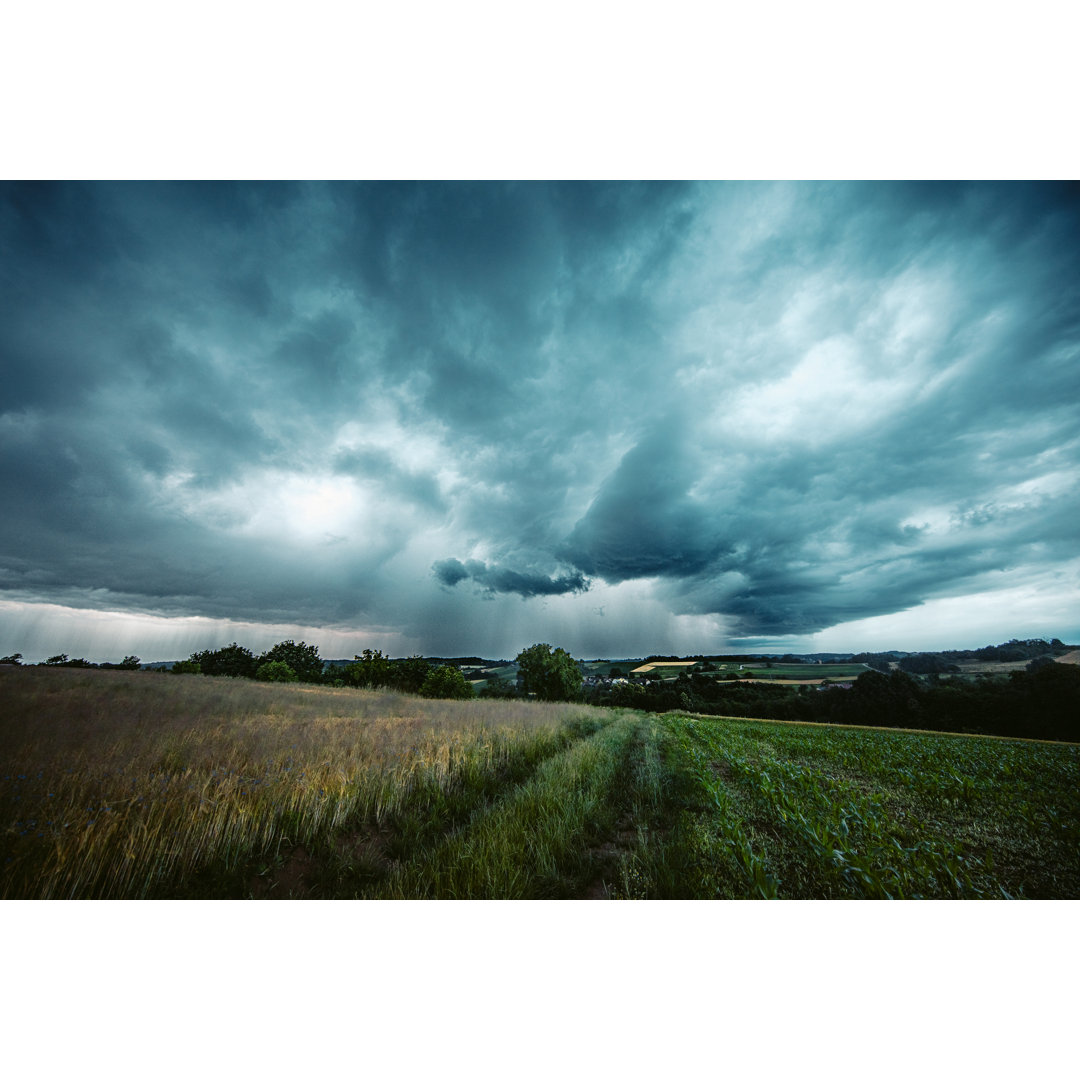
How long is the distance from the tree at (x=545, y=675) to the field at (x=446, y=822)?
36.2m

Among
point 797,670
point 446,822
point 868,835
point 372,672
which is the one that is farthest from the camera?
point 797,670

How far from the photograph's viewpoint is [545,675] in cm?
4362

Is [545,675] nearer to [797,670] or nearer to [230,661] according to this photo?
[797,670]

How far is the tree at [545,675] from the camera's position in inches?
1718

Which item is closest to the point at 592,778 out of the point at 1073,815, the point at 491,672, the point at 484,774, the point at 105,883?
the point at 484,774

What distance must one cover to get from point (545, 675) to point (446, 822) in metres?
40.1

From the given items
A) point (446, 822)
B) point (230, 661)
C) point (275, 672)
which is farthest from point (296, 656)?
point (446, 822)

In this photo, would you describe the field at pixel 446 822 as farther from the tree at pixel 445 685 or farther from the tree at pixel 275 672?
the tree at pixel 275 672

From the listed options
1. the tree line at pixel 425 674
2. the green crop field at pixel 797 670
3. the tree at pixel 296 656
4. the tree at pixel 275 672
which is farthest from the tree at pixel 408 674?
the green crop field at pixel 797 670

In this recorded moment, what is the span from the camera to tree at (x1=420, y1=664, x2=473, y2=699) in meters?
33.8

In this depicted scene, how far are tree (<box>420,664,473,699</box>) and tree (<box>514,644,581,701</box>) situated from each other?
9511 mm

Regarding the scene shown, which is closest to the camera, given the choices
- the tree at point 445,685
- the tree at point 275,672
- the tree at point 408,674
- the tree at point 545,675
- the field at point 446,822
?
the field at point 446,822

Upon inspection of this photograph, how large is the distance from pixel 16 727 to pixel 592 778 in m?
9.00

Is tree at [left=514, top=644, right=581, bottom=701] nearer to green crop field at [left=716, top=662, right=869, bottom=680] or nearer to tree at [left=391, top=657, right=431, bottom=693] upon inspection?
tree at [left=391, top=657, right=431, bottom=693]
